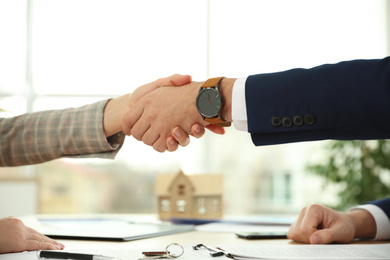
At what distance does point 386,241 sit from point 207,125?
0.62 meters

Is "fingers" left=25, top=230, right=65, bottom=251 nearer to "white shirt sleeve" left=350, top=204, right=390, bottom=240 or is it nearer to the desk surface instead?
the desk surface

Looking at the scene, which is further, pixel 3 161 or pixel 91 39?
pixel 91 39

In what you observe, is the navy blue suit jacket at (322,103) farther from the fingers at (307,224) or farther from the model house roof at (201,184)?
the model house roof at (201,184)

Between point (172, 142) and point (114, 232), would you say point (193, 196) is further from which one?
point (114, 232)

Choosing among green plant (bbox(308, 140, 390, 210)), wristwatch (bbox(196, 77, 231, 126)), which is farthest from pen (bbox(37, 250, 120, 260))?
green plant (bbox(308, 140, 390, 210))

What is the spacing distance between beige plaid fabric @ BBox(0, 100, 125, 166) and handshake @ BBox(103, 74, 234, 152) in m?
0.05

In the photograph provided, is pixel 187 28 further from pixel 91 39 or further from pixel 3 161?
pixel 3 161

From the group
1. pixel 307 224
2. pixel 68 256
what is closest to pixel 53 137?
pixel 68 256

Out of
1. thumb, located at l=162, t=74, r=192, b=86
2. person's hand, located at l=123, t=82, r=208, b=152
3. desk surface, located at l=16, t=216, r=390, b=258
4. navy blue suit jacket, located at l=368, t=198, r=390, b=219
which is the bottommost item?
desk surface, located at l=16, t=216, r=390, b=258

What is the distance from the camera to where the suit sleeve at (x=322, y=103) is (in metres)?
1.07

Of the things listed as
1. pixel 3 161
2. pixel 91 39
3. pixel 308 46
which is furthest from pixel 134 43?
pixel 3 161

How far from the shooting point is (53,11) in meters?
4.79

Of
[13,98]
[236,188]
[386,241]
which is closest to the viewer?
[386,241]

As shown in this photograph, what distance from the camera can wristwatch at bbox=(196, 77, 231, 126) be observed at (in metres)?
1.35
